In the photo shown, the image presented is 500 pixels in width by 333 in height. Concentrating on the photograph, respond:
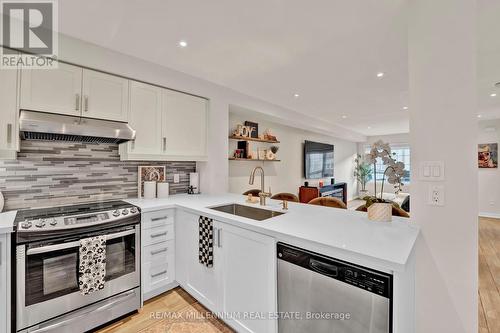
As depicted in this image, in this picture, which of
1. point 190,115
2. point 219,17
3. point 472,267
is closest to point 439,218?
point 472,267

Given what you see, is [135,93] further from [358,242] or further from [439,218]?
[439,218]

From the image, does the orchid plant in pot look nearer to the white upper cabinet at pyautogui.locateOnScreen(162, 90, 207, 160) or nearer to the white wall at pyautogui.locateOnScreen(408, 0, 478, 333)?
the white wall at pyautogui.locateOnScreen(408, 0, 478, 333)

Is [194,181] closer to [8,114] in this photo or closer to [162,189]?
[162,189]

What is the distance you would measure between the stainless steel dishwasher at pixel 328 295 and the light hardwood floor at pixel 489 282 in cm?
160

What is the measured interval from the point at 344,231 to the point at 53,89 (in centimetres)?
260

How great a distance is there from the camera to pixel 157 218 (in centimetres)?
218

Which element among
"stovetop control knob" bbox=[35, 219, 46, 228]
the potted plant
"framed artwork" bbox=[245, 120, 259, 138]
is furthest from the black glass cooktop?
the potted plant

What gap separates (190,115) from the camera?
2832mm

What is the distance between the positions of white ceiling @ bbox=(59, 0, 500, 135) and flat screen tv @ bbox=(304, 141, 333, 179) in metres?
2.81

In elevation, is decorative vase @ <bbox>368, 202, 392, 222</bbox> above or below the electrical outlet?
below

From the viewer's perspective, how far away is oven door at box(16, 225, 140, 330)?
1.50 meters

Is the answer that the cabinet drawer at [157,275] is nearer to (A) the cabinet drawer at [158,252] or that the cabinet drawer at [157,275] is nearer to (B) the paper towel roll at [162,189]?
(A) the cabinet drawer at [158,252]

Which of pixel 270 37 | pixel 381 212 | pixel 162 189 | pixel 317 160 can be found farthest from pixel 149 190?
pixel 317 160

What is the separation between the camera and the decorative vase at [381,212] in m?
1.57
